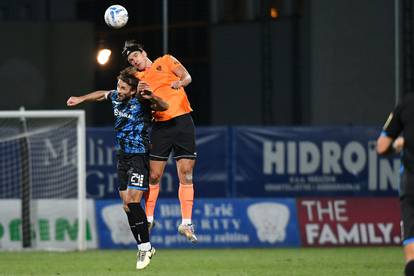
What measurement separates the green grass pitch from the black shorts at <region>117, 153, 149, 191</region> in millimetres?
985

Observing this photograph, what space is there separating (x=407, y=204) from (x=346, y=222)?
10.7m

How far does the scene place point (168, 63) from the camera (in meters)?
14.8

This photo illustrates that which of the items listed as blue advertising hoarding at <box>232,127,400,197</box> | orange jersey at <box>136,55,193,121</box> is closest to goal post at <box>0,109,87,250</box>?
blue advertising hoarding at <box>232,127,400,197</box>

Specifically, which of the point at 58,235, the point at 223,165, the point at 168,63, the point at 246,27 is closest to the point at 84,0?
the point at 246,27

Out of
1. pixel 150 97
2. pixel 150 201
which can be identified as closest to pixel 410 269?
pixel 150 97

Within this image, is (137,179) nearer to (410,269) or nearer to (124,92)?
(124,92)

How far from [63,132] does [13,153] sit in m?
0.87

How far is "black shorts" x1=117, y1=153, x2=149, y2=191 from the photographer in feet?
45.6

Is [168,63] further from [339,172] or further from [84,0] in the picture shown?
[84,0]

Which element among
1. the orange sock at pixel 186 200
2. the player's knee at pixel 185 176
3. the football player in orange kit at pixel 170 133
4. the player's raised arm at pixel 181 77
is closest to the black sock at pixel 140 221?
the football player in orange kit at pixel 170 133

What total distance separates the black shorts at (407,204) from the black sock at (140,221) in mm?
4452

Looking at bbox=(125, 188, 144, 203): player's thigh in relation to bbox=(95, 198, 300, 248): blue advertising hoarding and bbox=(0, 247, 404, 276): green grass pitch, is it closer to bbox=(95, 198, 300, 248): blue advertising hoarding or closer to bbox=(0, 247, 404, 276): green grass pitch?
bbox=(0, 247, 404, 276): green grass pitch

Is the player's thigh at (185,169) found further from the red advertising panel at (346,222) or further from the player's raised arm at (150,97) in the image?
the red advertising panel at (346,222)

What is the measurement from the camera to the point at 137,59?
1438 cm
